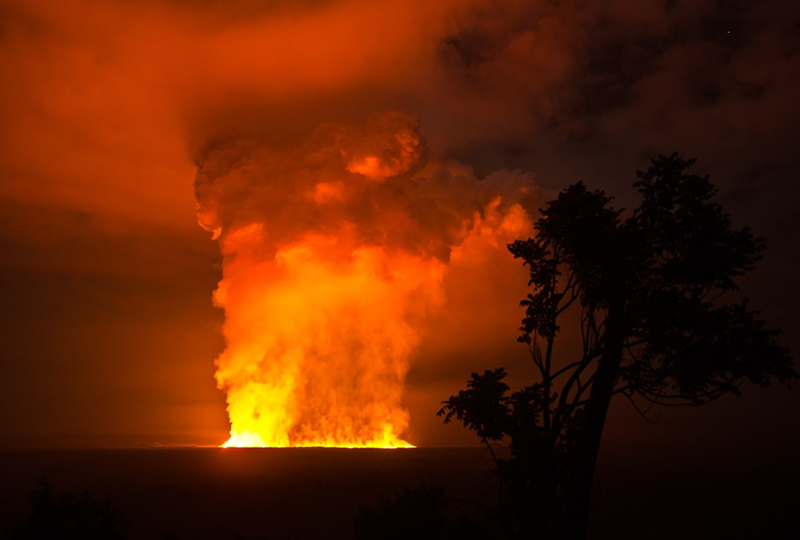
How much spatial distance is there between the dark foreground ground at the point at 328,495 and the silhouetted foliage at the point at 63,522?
270 cm

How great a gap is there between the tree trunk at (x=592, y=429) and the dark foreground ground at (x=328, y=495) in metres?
0.54

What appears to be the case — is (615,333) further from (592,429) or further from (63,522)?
(63,522)

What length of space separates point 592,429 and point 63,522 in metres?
13.5

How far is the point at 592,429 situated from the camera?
15.9 m

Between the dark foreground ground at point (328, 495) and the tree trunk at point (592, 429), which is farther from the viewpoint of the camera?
the dark foreground ground at point (328, 495)

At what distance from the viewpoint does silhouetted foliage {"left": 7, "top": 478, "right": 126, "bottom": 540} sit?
56.6 feet

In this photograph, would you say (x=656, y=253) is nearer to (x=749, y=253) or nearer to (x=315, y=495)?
(x=749, y=253)

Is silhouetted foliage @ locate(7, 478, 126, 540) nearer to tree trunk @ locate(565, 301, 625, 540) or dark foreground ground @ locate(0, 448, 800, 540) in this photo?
dark foreground ground @ locate(0, 448, 800, 540)

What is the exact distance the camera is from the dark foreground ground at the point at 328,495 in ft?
107

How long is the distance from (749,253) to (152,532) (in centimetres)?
3262

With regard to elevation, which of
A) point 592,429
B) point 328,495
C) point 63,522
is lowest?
point 63,522

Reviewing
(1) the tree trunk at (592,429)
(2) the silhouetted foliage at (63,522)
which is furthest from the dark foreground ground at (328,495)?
(2) the silhouetted foliage at (63,522)

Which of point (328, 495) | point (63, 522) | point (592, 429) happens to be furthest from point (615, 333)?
point (328, 495)

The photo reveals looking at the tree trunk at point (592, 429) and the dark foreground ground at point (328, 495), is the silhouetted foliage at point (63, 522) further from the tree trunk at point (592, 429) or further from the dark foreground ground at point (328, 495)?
the tree trunk at point (592, 429)
